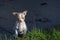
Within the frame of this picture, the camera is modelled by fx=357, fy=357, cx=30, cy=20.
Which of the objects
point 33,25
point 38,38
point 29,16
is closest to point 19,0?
point 29,16

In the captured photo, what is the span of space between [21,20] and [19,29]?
157 millimetres

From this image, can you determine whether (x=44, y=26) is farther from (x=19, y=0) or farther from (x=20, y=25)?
(x=19, y=0)

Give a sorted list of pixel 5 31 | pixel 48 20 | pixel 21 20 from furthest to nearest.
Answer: pixel 48 20 → pixel 5 31 → pixel 21 20

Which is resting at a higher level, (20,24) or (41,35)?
(20,24)

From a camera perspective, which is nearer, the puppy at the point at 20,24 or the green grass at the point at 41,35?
the puppy at the point at 20,24

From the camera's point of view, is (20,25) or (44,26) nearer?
(20,25)

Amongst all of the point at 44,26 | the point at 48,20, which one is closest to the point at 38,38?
the point at 44,26

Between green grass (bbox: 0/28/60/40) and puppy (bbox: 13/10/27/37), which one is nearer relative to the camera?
puppy (bbox: 13/10/27/37)

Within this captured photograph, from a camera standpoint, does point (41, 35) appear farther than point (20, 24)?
Yes

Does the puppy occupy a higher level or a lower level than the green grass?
higher

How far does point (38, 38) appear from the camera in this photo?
19.6ft

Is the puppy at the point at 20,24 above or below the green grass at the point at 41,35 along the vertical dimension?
above

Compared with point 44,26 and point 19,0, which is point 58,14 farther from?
point 19,0

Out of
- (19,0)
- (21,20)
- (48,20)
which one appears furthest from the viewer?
(19,0)
